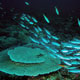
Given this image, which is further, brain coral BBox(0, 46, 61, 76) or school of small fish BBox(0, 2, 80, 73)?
school of small fish BBox(0, 2, 80, 73)

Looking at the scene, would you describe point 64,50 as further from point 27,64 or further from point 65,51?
point 27,64

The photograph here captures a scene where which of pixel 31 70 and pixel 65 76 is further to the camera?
pixel 65 76

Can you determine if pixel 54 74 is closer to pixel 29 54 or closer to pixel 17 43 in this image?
pixel 29 54

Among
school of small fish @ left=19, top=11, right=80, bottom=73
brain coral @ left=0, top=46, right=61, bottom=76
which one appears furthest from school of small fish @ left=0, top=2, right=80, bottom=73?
brain coral @ left=0, top=46, right=61, bottom=76

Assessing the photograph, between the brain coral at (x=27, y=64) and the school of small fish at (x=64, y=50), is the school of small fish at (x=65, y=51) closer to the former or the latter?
the school of small fish at (x=64, y=50)

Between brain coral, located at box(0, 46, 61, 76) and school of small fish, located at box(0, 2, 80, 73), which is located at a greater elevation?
school of small fish, located at box(0, 2, 80, 73)

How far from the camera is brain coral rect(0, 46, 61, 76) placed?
123 inches

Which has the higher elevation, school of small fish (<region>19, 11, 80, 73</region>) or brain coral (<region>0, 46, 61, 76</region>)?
school of small fish (<region>19, 11, 80, 73</region>)

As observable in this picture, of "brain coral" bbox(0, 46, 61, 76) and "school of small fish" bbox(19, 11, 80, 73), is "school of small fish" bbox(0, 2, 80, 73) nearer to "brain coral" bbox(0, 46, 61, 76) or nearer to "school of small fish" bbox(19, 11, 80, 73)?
"school of small fish" bbox(19, 11, 80, 73)

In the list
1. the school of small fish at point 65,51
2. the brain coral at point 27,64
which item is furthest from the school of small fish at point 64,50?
the brain coral at point 27,64

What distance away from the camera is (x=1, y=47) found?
234 inches

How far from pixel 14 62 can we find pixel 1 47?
2788 mm

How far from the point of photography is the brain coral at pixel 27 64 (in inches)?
123

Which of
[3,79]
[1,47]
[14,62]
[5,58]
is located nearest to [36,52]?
[14,62]
